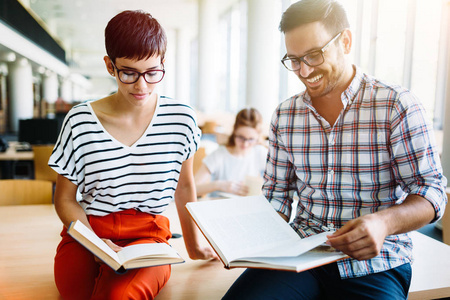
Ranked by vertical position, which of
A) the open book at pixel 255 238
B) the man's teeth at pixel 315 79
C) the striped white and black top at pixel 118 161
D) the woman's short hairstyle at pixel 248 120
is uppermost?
the man's teeth at pixel 315 79

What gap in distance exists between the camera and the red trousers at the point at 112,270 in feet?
3.41

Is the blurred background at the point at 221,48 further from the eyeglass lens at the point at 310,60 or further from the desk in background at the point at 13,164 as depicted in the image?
the desk in background at the point at 13,164

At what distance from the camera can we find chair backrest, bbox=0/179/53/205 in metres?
2.33

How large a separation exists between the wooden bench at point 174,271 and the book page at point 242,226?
22 cm

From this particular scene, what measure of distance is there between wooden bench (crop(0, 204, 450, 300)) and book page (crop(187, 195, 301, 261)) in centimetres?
22

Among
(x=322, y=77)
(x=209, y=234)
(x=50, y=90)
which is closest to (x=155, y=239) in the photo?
(x=209, y=234)

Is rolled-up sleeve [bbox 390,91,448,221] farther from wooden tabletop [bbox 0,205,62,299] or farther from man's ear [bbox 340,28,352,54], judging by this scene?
wooden tabletop [bbox 0,205,62,299]

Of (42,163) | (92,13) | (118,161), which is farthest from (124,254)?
(92,13)

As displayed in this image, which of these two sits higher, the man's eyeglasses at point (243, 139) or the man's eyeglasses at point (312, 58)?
the man's eyeglasses at point (312, 58)

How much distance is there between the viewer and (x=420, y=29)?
4758 millimetres

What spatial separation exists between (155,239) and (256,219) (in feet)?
1.10

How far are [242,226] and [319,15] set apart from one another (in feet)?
2.36

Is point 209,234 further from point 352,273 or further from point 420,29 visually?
point 420,29

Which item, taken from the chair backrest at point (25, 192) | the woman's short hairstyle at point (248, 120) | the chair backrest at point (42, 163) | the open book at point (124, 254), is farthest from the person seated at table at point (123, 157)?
the chair backrest at point (42, 163)
